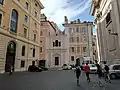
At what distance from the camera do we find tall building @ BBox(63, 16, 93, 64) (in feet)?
166

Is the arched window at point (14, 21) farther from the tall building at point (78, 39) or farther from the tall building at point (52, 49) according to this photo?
the tall building at point (78, 39)

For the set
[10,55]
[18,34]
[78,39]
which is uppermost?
[78,39]

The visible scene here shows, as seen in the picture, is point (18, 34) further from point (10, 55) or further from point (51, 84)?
point (51, 84)

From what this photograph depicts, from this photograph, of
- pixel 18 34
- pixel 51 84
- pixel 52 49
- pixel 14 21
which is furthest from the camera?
pixel 52 49

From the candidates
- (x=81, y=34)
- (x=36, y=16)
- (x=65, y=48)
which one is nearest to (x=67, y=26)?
(x=81, y=34)

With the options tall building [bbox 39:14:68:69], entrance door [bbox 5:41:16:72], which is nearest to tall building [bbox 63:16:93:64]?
tall building [bbox 39:14:68:69]

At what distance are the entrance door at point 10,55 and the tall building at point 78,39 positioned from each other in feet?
85.7

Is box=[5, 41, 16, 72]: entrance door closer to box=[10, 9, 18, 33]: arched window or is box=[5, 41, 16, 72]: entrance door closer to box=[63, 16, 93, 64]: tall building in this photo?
box=[10, 9, 18, 33]: arched window

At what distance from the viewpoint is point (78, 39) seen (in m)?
52.5

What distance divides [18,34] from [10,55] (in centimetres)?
493

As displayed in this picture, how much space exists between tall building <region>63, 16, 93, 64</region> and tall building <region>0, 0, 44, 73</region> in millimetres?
16279

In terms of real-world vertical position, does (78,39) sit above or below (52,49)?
above

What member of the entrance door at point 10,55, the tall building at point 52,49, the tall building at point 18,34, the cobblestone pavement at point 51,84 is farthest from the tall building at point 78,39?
the cobblestone pavement at point 51,84

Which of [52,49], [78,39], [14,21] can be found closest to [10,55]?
[14,21]
